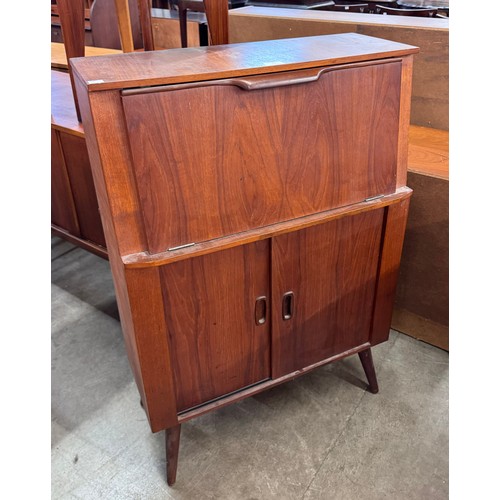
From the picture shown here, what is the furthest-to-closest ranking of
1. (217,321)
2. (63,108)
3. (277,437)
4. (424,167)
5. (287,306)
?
(63,108)
(424,167)
(277,437)
(287,306)
(217,321)

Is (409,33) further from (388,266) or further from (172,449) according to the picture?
(172,449)

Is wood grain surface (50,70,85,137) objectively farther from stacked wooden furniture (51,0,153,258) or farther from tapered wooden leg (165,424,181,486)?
tapered wooden leg (165,424,181,486)

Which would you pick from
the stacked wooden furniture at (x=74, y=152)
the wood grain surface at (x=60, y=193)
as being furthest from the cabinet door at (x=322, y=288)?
the wood grain surface at (x=60, y=193)

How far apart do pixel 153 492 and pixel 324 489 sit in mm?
522

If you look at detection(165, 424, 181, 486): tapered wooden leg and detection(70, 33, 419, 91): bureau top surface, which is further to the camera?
detection(165, 424, 181, 486): tapered wooden leg

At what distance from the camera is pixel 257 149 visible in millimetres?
1096

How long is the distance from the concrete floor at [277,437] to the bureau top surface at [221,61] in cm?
117

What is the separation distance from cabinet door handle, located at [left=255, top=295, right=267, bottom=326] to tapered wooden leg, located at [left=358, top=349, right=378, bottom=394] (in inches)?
19.9

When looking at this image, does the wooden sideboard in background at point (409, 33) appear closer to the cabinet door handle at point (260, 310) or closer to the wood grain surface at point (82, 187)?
the wood grain surface at point (82, 187)

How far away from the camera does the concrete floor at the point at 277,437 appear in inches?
57.3

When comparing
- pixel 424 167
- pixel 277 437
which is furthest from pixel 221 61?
pixel 277 437

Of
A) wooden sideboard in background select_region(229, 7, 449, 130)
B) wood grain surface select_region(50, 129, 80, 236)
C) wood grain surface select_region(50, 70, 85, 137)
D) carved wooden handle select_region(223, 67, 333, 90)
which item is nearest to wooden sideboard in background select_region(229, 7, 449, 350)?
wooden sideboard in background select_region(229, 7, 449, 130)

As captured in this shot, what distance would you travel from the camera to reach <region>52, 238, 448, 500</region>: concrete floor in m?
1.46

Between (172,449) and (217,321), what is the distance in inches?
18.2
